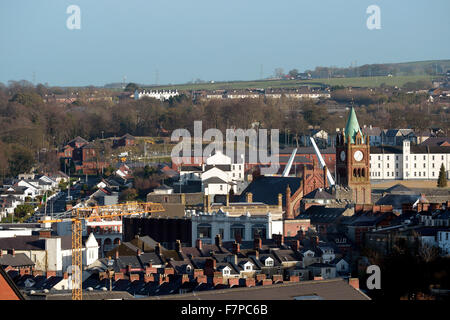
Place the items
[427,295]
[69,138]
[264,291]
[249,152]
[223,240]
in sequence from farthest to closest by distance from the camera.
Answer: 1. [69,138]
2. [249,152]
3. [223,240]
4. [427,295]
5. [264,291]

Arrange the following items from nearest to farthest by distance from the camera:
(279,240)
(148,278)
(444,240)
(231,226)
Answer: (148,278), (444,240), (279,240), (231,226)

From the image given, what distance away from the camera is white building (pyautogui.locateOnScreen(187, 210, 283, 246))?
71.4m

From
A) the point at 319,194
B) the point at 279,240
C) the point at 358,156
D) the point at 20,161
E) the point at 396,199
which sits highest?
the point at 358,156

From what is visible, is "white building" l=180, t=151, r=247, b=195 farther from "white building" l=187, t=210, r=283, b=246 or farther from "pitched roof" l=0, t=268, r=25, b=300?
"pitched roof" l=0, t=268, r=25, b=300

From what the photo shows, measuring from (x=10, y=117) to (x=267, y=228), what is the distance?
3221 inches

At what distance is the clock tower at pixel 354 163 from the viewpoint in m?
91.1

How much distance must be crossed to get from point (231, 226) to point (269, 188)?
1571 cm

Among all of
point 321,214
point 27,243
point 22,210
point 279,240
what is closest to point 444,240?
point 279,240

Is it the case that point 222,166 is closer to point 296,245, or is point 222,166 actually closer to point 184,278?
point 296,245

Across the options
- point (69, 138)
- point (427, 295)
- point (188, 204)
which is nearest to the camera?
point (427, 295)

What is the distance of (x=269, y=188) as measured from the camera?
8775 centimetres
